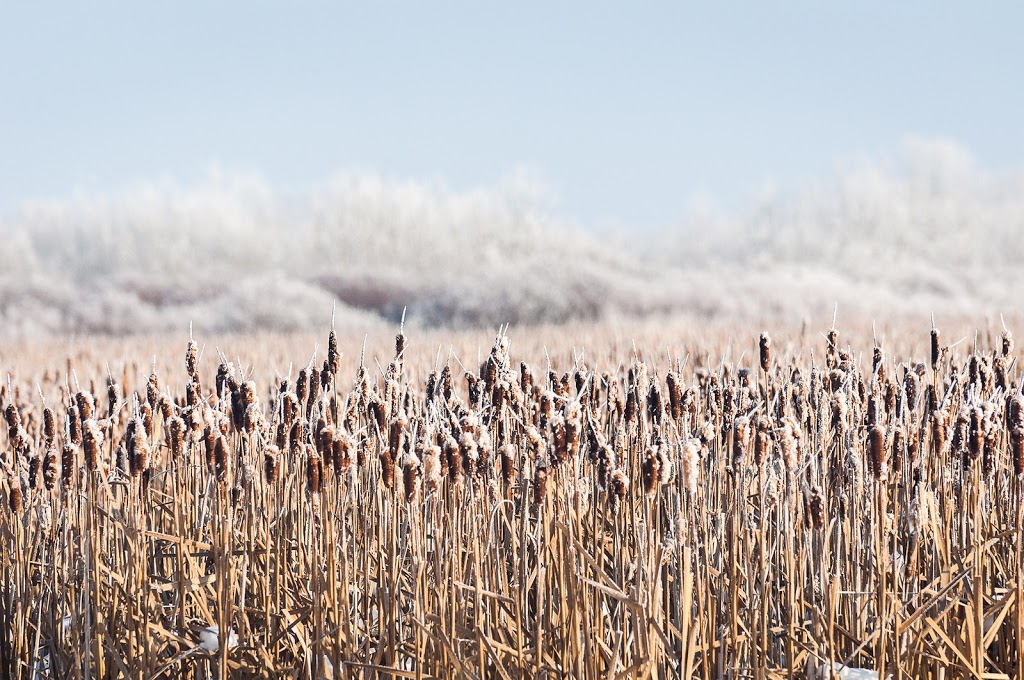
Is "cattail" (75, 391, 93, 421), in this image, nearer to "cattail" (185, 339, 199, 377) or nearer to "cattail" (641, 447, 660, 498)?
"cattail" (185, 339, 199, 377)

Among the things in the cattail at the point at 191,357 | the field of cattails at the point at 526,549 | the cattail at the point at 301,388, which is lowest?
the field of cattails at the point at 526,549

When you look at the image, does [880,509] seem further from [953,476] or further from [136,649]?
[136,649]

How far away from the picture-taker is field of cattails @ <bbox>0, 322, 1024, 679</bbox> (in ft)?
9.06

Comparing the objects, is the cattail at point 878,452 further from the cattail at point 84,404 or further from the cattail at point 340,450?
the cattail at point 84,404

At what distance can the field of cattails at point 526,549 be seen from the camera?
2.76 m

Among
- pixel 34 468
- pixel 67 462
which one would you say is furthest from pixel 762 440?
pixel 34 468

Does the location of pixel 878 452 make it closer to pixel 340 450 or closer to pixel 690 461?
pixel 690 461

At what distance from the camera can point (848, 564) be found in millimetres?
3326

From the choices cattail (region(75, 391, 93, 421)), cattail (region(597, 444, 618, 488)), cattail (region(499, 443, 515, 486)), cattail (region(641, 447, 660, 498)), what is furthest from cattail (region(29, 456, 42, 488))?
cattail (region(641, 447, 660, 498))

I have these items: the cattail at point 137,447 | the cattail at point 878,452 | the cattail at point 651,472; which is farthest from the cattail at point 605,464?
the cattail at point 137,447

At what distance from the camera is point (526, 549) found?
3121mm

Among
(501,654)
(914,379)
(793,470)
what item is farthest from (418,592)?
(914,379)

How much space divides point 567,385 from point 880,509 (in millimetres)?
1571

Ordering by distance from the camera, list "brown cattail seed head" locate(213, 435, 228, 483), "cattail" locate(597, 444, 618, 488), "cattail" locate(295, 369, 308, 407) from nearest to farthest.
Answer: "cattail" locate(597, 444, 618, 488), "brown cattail seed head" locate(213, 435, 228, 483), "cattail" locate(295, 369, 308, 407)
